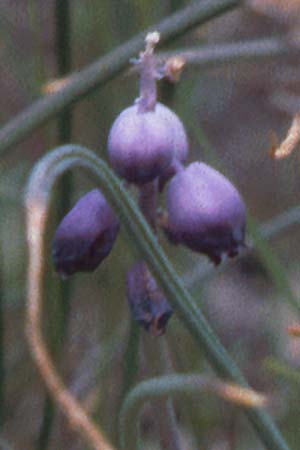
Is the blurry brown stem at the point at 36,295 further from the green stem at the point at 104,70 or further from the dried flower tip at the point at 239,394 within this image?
the green stem at the point at 104,70

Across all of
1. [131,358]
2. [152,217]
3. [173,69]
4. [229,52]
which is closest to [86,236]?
[152,217]

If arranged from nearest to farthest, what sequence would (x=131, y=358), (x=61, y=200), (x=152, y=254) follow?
(x=152, y=254)
(x=131, y=358)
(x=61, y=200)

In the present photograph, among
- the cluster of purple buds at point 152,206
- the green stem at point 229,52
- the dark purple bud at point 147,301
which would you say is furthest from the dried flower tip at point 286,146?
the green stem at point 229,52

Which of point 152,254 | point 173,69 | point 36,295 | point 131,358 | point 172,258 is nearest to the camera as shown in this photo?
point 36,295

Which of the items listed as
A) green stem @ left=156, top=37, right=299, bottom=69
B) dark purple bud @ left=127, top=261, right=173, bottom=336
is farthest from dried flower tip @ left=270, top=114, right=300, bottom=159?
green stem @ left=156, top=37, right=299, bottom=69

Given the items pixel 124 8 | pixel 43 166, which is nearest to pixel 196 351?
pixel 124 8

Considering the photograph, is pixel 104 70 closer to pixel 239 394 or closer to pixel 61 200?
pixel 61 200

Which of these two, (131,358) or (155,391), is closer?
(155,391)
